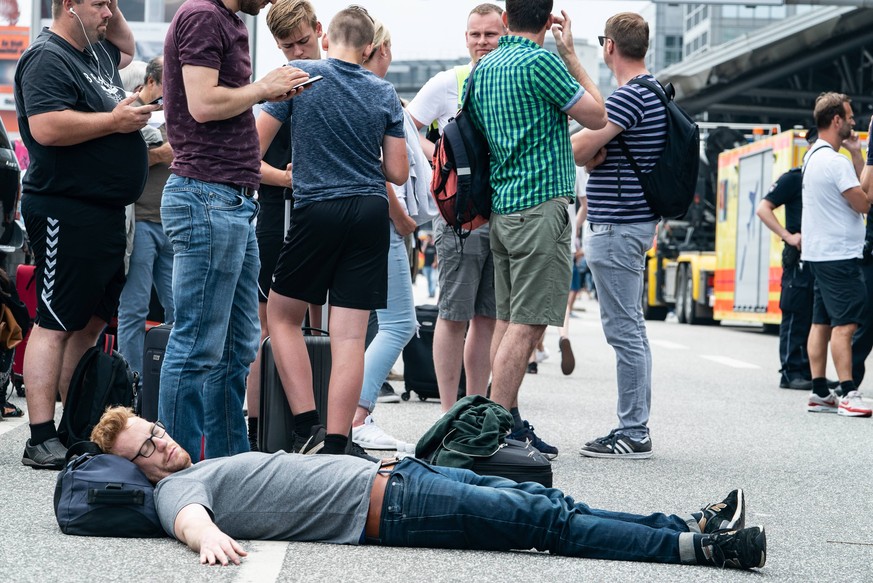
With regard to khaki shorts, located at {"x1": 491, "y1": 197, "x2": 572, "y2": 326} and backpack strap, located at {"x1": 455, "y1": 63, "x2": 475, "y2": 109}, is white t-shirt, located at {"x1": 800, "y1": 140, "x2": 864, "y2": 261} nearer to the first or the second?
backpack strap, located at {"x1": 455, "y1": 63, "x2": 475, "y2": 109}

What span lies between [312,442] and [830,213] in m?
5.08

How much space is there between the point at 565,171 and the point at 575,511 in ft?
7.75

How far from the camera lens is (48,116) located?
17.8 ft

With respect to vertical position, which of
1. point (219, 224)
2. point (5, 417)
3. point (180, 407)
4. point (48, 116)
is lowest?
point (5, 417)

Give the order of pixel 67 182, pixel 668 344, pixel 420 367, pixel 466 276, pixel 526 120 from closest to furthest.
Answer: pixel 67 182 → pixel 526 120 → pixel 466 276 → pixel 420 367 → pixel 668 344

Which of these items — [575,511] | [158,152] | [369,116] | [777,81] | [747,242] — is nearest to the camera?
[575,511]

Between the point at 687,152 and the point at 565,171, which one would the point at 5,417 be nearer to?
the point at 565,171

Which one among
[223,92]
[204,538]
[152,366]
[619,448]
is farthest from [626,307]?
[204,538]

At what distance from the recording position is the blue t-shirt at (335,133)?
210 inches

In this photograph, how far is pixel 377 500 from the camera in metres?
4.09

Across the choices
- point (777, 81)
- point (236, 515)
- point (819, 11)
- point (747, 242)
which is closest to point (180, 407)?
point (236, 515)

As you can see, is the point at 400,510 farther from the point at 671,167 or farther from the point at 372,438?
the point at 671,167

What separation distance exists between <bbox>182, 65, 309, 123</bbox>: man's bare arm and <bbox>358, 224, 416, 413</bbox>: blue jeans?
1.55 m

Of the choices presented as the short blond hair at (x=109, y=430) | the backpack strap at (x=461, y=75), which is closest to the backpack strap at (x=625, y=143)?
the backpack strap at (x=461, y=75)
